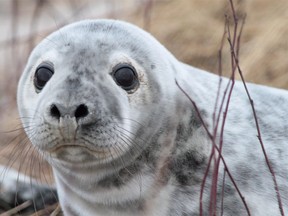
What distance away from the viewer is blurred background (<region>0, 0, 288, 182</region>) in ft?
22.3

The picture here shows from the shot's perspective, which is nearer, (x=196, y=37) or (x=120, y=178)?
(x=120, y=178)

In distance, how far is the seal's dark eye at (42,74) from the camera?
4.03 m

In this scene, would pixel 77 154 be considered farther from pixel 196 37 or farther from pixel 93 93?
pixel 196 37

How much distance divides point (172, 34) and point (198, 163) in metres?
3.67

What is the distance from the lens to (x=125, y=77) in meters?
4.02

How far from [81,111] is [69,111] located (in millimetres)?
51

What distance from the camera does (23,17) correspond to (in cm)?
1005

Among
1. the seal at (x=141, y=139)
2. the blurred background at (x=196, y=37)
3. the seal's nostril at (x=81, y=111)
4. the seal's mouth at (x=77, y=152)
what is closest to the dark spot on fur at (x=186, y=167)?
the seal at (x=141, y=139)

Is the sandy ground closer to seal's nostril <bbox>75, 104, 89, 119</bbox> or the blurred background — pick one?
the blurred background

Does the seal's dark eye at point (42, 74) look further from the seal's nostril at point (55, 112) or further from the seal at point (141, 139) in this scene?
the seal's nostril at point (55, 112)

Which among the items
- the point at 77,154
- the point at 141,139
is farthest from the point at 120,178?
the point at 77,154

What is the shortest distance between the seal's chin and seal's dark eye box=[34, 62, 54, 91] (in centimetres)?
33

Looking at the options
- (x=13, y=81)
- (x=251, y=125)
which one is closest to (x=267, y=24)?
(x=13, y=81)

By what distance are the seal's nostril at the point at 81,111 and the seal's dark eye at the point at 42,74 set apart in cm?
38
